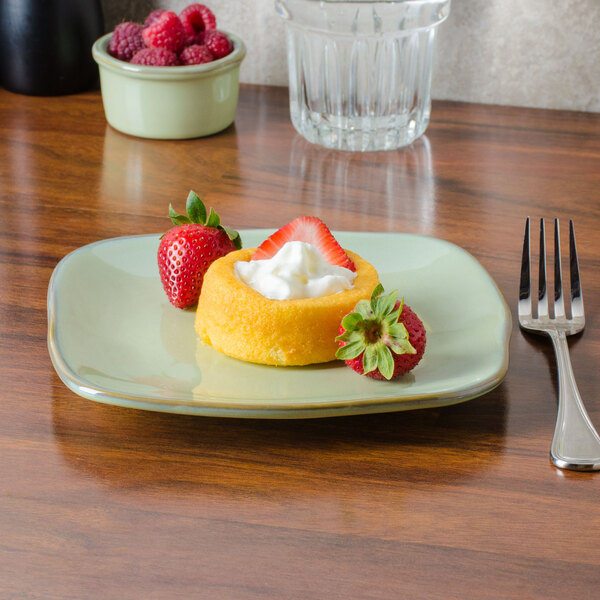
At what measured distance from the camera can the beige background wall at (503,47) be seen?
1309 mm

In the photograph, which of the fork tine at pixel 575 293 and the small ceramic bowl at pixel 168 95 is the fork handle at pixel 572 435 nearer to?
the fork tine at pixel 575 293

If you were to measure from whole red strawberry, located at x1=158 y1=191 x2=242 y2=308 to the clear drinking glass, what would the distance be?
1.58 ft

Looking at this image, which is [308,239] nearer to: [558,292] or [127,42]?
[558,292]

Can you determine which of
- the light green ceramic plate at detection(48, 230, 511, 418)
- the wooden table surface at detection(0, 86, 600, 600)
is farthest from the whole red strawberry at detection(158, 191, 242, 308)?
the wooden table surface at detection(0, 86, 600, 600)

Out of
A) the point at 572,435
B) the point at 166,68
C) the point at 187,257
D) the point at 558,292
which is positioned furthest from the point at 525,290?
the point at 166,68

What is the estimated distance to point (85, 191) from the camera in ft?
3.58

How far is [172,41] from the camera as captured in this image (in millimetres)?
1183

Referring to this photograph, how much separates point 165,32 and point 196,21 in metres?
0.09

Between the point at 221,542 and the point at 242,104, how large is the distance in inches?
39.3

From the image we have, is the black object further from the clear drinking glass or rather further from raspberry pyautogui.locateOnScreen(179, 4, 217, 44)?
the clear drinking glass

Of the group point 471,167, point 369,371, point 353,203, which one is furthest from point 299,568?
point 471,167

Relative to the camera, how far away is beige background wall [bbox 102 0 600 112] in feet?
4.29

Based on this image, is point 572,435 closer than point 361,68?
Yes

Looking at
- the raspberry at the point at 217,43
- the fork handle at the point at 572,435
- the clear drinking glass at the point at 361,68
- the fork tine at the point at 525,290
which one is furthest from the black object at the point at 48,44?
the fork handle at the point at 572,435
